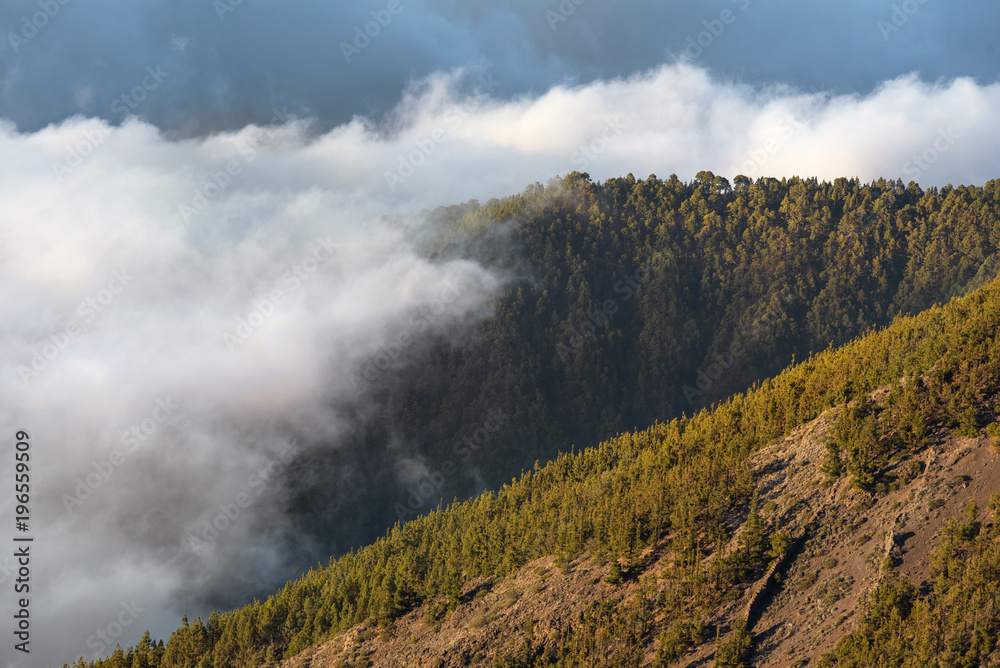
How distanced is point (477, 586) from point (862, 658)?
68354mm

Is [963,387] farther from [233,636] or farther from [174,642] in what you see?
[174,642]

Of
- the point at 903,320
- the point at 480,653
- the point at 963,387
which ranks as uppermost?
the point at 903,320

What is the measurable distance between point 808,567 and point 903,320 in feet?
171

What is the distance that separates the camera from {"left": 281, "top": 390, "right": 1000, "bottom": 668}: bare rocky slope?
87062 mm

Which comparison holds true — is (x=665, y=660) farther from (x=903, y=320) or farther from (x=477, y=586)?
(x=903, y=320)

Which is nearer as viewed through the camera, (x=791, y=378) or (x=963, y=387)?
(x=963, y=387)

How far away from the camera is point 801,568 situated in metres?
94.3

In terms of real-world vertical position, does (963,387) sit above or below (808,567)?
above

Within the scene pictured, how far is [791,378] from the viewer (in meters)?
136

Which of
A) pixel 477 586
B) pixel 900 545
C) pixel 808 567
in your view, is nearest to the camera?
pixel 900 545

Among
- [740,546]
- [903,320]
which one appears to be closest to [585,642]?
[740,546]

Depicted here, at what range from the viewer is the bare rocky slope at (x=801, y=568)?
3428 inches

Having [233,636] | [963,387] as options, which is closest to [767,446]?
[963,387]

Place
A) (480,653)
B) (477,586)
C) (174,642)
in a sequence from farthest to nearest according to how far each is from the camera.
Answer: (174,642)
(477,586)
(480,653)
